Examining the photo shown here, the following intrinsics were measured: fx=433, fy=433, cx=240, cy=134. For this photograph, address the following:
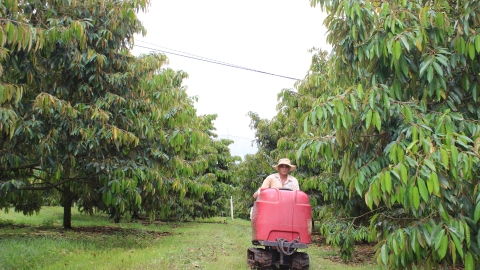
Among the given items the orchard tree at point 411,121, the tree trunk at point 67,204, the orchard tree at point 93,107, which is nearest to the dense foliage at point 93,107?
the orchard tree at point 93,107

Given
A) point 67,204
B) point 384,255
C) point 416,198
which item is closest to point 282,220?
point 384,255

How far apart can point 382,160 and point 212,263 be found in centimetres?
477

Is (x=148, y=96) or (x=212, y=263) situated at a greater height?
(x=148, y=96)

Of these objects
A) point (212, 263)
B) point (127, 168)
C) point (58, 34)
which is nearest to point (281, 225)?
point (212, 263)

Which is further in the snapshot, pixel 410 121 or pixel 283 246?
pixel 283 246

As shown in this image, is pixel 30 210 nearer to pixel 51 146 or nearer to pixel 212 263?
pixel 51 146

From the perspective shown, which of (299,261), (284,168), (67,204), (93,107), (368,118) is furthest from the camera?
(67,204)

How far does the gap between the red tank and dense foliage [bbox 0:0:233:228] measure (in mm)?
2766

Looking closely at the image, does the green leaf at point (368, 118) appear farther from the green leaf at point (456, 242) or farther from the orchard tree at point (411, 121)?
the green leaf at point (456, 242)

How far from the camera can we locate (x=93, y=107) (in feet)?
26.6

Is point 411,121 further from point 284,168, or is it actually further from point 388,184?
A: point 284,168

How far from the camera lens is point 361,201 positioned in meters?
8.58

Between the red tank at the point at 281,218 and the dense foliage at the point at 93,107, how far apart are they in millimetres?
2766

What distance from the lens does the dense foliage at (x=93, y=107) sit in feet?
23.7
